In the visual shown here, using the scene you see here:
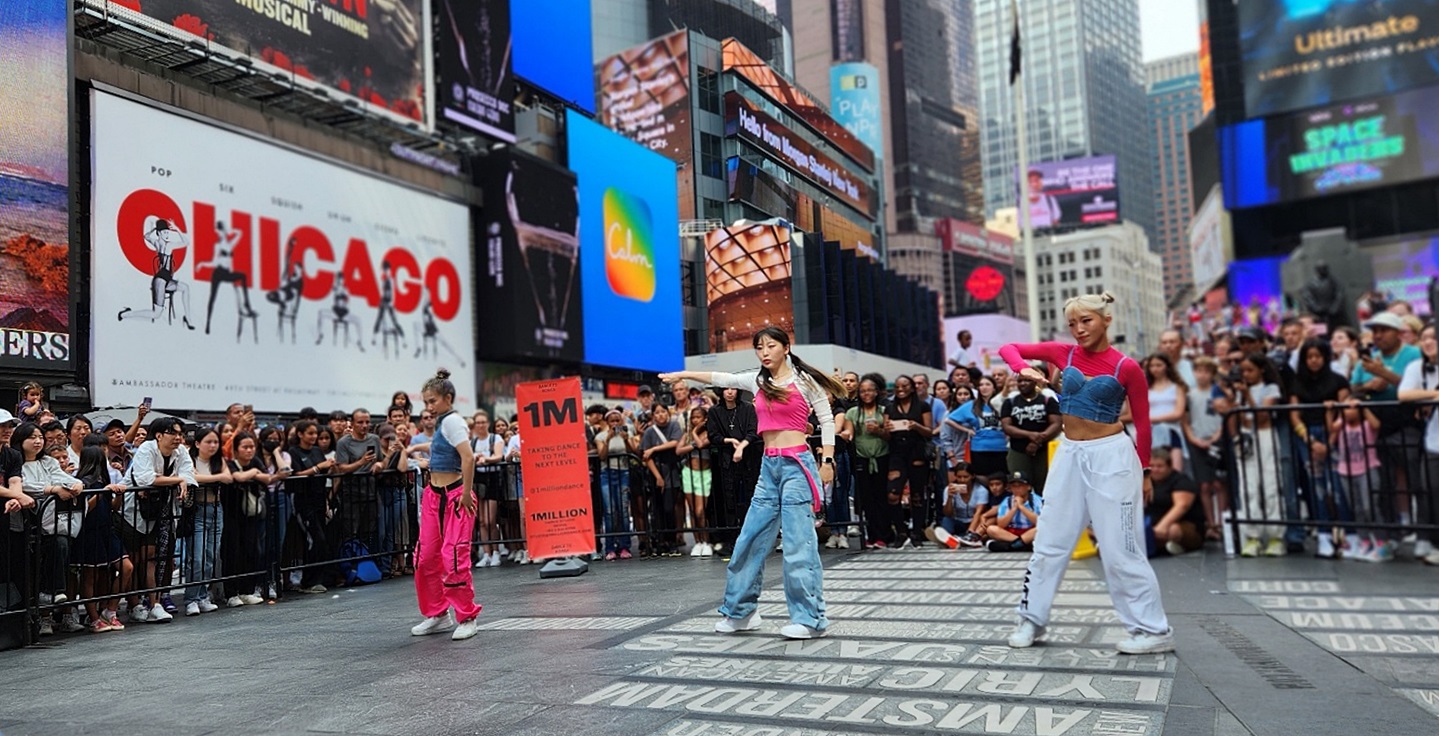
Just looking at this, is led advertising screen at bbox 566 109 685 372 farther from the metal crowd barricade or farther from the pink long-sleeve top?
the pink long-sleeve top

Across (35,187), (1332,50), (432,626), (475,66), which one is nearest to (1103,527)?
(432,626)

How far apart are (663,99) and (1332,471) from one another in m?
9.49

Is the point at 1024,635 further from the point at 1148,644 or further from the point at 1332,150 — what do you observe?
the point at 1332,150

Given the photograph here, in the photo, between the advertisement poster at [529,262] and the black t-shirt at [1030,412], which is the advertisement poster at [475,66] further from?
the black t-shirt at [1030,412]

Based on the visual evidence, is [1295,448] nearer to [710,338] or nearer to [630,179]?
[710,338]

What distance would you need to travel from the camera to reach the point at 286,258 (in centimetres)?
2175

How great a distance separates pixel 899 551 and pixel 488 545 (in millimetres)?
5273

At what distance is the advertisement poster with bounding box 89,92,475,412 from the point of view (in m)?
17.5

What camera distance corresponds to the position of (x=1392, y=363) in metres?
10.1

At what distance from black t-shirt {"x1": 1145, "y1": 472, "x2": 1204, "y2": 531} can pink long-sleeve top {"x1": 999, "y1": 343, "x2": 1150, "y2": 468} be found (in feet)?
17.0

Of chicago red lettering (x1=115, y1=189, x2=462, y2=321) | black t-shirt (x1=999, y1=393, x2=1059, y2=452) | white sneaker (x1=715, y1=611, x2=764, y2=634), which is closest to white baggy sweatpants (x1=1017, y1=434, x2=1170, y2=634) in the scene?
white sneaker (x1=715, y1=611, x2=764, y2=634)

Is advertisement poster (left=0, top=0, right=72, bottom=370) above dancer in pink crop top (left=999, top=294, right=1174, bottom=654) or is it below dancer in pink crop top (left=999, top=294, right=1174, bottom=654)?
above

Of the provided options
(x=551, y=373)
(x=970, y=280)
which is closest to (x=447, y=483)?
(x=551, y=373)

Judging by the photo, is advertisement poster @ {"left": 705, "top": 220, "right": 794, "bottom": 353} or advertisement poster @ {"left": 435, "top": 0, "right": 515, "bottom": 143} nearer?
advertisement poster @ {"left": 705, "top": 220, "right": 794, "bottom": 353}
